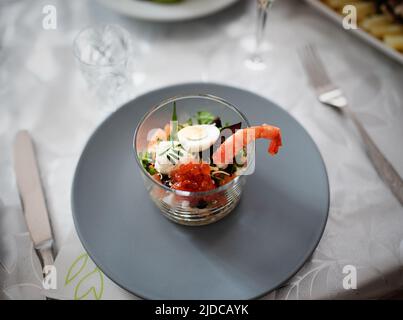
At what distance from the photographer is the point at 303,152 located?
3.04 feet

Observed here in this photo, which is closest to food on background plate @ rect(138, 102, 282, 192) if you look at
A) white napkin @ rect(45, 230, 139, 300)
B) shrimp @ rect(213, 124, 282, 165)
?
shrimp @ rect(213, 124, 282, 165)

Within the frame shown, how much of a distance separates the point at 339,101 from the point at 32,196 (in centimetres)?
79

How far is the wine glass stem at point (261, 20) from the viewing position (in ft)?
3.54

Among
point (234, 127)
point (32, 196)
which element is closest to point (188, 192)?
point (234, 127)

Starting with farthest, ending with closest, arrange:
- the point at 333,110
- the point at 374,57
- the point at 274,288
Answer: the point at 374,57 → the point at 333,110 → the point at 274,288

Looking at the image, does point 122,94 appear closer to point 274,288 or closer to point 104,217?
point 104,217

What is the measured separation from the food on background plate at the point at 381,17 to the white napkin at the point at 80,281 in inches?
Result: 36.9

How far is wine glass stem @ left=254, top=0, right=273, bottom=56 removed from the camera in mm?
1078

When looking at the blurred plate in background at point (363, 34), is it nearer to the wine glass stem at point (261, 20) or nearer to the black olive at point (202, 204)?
the wine glass stem at point (261, 20)

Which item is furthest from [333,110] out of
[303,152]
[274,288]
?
[274,288]

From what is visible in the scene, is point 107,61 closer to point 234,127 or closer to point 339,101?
point 234,127

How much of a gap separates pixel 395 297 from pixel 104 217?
66 cm

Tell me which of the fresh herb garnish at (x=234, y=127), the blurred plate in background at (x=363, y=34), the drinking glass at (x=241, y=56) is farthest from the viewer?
the drinking glass at (x=241, y=56)

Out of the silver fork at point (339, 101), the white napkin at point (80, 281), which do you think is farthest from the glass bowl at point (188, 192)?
the silver fork at point (339, 101)
